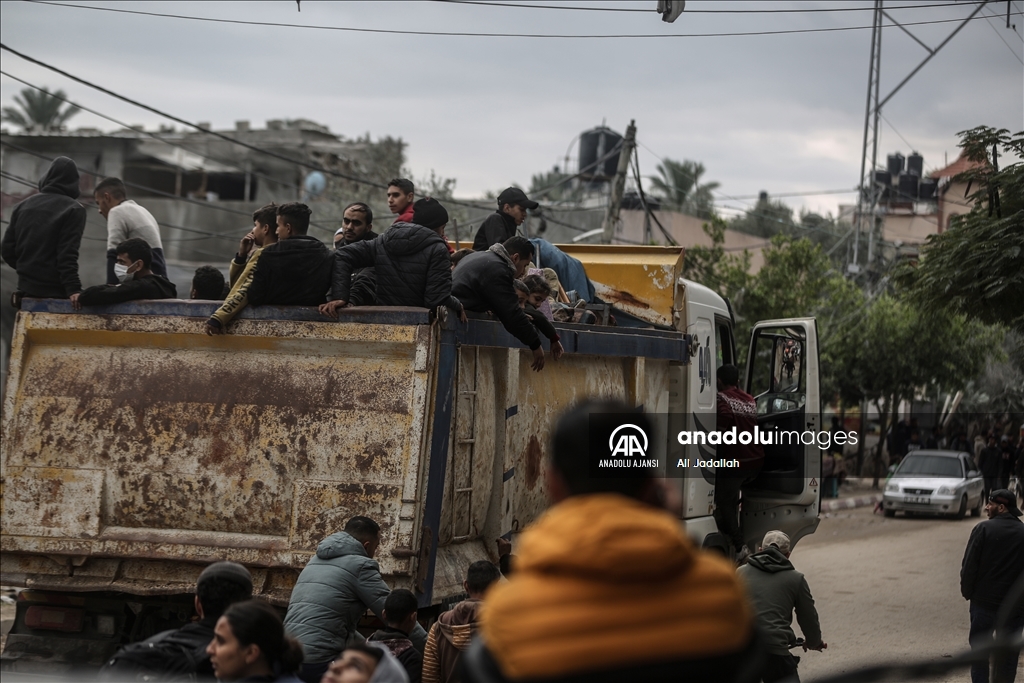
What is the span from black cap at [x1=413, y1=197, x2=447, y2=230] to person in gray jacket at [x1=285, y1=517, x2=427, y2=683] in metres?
2.16

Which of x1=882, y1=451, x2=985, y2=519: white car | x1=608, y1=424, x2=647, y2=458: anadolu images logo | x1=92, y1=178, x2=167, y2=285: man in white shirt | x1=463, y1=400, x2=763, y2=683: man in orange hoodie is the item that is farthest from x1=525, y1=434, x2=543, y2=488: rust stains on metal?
x1=882, y1=451, x2=985, y2=519: white car

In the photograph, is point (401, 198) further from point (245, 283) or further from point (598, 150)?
point (598, 150)

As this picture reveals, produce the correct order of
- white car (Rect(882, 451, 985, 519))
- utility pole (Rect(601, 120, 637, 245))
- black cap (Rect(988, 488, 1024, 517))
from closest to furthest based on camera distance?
black cap (Rect(988, 488, 1024, 517)) → utility pole (Rect(601, 120, 637, 245)) → white car (Rect(882, 451, 985, 519))

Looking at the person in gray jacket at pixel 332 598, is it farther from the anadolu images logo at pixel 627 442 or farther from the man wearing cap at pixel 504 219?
the man wearing cap at pixel 504 219

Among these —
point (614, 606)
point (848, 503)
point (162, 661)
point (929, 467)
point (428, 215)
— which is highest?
point (428, 215)

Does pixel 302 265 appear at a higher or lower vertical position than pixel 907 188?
lower

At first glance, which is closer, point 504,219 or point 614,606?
point 614,606

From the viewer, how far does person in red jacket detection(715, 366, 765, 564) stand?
9.17m

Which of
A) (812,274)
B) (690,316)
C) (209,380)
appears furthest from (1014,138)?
(812,274)

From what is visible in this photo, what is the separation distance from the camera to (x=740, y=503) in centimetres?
965

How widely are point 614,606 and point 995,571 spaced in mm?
5928

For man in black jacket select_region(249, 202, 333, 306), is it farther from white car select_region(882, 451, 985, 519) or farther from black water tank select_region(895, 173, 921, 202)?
black water tank select_region(895, 173, 921, 202)

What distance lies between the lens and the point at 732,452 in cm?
930

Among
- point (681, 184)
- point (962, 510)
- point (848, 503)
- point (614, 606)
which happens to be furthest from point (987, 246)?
point (681, 184)
